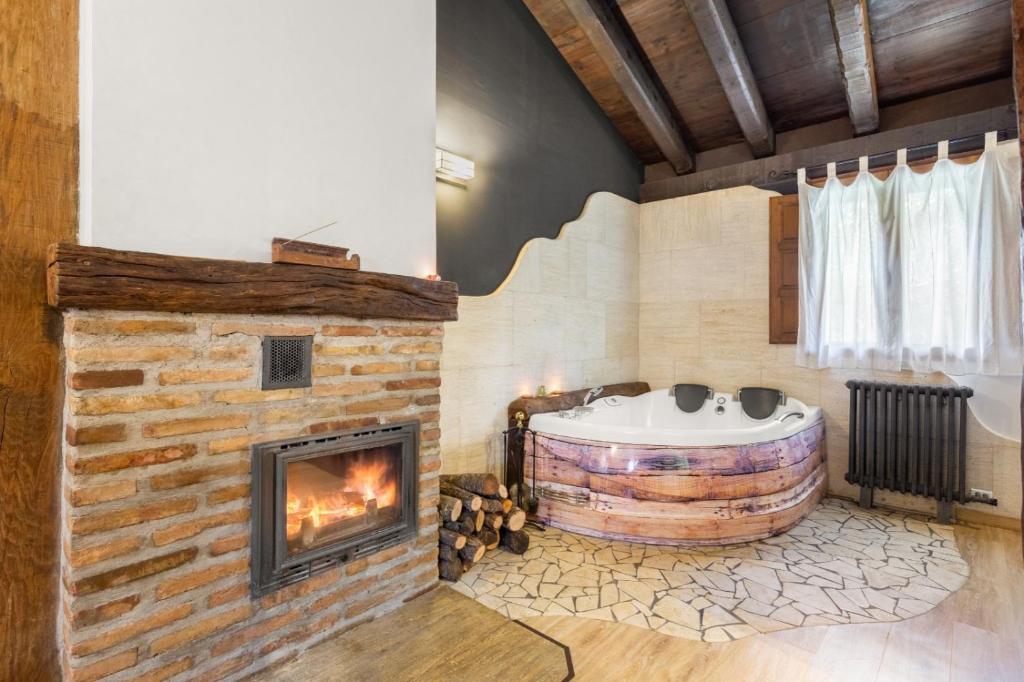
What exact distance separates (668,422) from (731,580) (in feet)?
5.98

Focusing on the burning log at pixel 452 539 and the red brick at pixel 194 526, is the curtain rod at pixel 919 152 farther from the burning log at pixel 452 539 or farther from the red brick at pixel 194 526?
the red brick at pixel 194 526

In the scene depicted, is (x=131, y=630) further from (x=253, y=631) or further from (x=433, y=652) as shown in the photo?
(x=433, y=652)

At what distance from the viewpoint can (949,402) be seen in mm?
3158

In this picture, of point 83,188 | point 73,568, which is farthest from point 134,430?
point 83,188

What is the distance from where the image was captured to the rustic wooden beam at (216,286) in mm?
1373

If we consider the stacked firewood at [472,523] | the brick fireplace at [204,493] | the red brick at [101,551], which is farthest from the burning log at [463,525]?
the red brick at [101,551]

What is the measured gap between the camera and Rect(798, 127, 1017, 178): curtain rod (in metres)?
3.19

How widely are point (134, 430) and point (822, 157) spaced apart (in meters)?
4.52

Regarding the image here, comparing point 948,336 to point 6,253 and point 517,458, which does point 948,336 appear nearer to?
point 517,458

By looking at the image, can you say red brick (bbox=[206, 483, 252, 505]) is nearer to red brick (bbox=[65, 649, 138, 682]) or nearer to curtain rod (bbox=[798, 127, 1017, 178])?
red brick (bbox=[65, 649, 138, 682])

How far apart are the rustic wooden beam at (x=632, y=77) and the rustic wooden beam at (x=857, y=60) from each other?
4.05ft

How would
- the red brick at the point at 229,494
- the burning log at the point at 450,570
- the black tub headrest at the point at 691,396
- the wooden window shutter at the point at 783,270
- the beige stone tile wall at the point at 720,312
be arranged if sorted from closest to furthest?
A: the red brick at the point at 229,494 → the burning log at the point at 450,570 → the beige stone tile wall at the point at 720,312 → the wooden window shutter at the point at 783,270 → the black tub headrest at the point at 691,396

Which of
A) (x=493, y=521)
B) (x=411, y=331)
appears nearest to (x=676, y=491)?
(x=493, y=521)

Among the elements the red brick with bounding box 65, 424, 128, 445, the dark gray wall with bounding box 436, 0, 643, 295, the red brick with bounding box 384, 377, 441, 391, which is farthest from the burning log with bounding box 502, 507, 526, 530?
the red brick with bounding box 65, 424, 128, 445
